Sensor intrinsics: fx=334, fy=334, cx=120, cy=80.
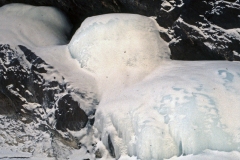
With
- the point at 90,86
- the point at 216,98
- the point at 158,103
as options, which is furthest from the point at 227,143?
the point at 90,86

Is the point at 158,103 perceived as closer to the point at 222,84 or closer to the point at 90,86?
the point at 222,84

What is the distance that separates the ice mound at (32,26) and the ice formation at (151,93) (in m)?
0.89

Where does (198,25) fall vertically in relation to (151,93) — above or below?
above

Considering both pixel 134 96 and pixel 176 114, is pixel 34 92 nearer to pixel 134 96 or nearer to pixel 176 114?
pixel 134 96

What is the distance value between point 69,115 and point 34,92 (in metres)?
0.73

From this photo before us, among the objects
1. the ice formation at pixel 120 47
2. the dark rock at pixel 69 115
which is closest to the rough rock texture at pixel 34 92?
the dark rock at pixel 69 115

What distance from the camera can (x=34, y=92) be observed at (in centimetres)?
456

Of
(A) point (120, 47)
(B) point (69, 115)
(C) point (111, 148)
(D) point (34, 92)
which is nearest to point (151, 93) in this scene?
(C) point (111, 148)

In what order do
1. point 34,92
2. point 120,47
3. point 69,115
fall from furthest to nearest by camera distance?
1. point 34,92
2. point 120,47
3. point 69,115

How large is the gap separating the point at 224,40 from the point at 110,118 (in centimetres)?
169

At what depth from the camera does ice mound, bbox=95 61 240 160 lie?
3.14 meters

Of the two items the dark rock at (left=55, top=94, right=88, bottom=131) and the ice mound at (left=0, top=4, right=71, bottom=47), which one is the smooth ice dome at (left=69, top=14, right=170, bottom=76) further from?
the ice mound at (left=0, top=4, right=71, bottom=47)

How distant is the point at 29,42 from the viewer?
17.1ft

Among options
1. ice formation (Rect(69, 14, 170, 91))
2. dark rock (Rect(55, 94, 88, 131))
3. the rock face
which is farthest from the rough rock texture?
the rock face
